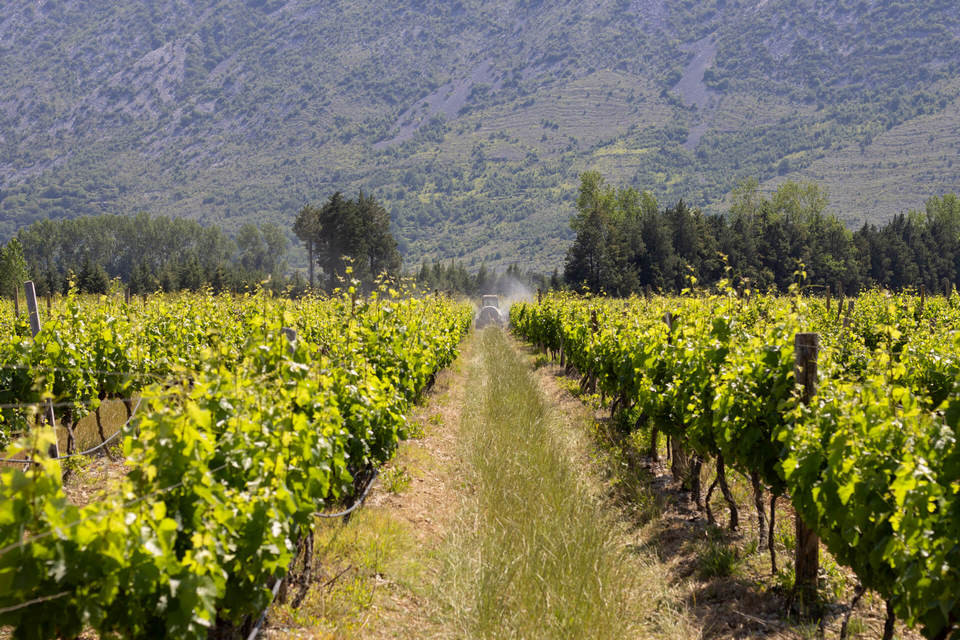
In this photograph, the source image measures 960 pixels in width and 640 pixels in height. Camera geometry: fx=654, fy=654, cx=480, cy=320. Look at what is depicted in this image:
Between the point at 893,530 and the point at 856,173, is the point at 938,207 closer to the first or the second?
the point at 893,530

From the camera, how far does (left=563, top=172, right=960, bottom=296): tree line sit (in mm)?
56969

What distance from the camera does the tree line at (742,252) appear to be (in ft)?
187

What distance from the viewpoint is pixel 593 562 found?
5742 millimetres

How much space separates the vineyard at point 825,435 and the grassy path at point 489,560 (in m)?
1.25

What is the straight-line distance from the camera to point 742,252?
190ft

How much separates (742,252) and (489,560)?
189 feet

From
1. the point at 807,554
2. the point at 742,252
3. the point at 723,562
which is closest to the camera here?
the point at 807,554

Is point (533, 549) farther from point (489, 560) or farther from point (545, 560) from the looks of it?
point (489, 560)

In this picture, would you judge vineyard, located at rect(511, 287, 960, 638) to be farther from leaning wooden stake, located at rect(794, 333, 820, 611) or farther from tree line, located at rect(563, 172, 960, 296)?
tree line, located at rect(563, 172, 960, 296)

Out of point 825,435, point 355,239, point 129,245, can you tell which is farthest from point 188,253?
point 825,435

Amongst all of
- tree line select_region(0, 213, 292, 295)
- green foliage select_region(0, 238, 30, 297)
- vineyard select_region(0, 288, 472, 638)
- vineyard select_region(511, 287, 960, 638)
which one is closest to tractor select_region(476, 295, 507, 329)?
green foliage select_region(0, 238, 30, 297)

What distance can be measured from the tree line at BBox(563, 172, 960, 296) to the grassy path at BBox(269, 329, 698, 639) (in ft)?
155

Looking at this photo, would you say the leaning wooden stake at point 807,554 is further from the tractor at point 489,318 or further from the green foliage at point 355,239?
the green foliage at point 355,239

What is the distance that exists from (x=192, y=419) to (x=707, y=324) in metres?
6.30
